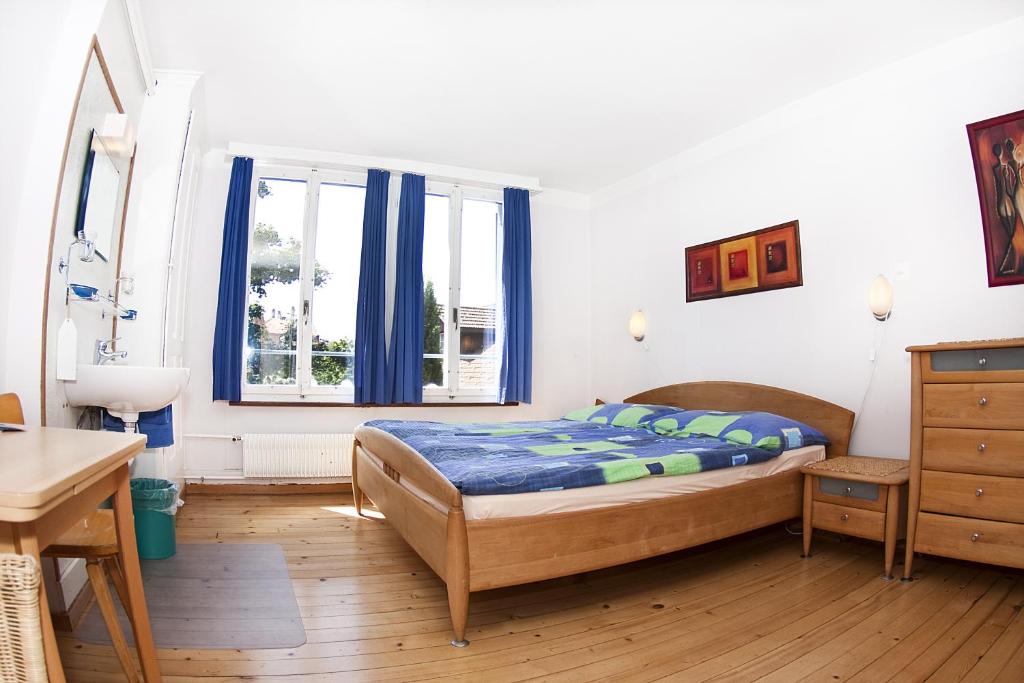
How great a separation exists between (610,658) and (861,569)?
1592 millimetres

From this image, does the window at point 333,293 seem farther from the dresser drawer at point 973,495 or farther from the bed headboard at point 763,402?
the dresser drawer at point 973,495

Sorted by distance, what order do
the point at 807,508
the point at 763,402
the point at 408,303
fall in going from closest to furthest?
the point at 807,508 < the point at 763,402 < the point at 408,303

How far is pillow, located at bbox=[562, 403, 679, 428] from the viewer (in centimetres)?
353

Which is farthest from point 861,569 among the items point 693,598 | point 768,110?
point 768,110

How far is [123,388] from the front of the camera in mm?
2223

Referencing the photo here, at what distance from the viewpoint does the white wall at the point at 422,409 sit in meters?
4.04

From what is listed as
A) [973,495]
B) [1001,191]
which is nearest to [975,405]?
[973,495]

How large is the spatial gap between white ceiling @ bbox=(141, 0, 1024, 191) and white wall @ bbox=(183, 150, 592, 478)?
86 cm

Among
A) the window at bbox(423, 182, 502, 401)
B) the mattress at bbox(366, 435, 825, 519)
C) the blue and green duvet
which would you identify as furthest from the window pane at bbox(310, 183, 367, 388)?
the mattress at bbox(366, 435, 825, 519)

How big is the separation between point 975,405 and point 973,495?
1.22 ft

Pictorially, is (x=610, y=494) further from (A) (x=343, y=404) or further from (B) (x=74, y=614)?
(A) (x=343, y=404)

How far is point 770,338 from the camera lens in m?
3.51

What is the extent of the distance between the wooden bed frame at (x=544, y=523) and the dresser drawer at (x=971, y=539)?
2.01 ft

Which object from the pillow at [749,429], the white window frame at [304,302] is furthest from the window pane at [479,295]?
the pillow at [749,429]
